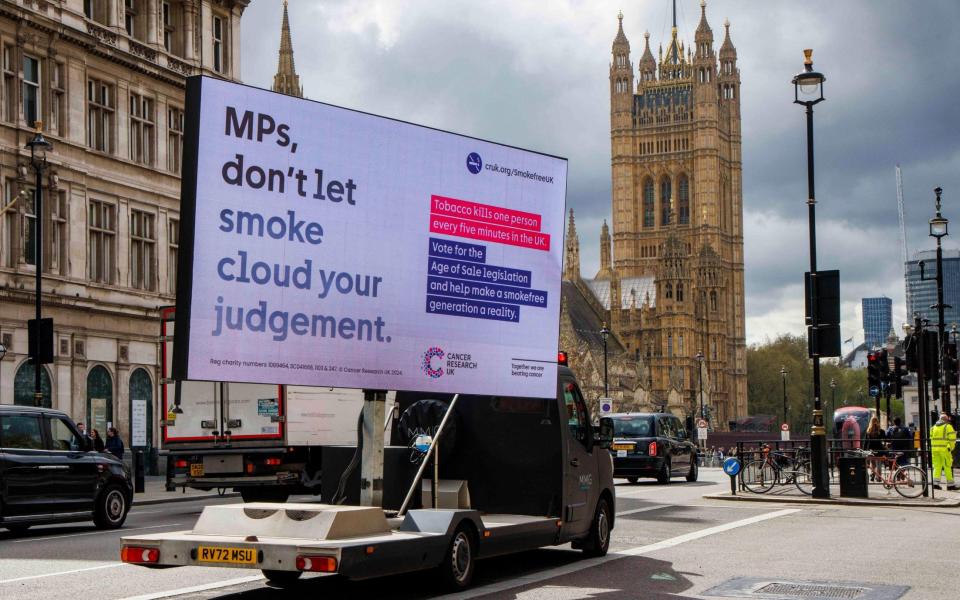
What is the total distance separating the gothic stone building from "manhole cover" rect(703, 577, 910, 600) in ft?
469

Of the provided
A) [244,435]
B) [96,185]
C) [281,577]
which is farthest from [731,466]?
[96,185]

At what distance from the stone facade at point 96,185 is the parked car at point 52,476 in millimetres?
16048

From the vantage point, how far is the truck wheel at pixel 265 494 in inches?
865

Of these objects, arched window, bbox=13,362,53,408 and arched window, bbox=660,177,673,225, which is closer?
arched window, bbox=13,362,53,408

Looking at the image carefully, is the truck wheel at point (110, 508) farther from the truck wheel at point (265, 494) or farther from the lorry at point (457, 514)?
the lorry at point (457, 514)

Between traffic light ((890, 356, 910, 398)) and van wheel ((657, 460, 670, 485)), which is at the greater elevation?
traffic light ((890, 356, 910, 398))

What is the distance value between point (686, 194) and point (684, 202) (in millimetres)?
1074

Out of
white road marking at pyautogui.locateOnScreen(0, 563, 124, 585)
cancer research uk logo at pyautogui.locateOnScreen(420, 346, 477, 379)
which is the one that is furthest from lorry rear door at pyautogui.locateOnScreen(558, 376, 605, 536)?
white road marking at pyautogui.locateOnScreen(0, 563, 124, 585)

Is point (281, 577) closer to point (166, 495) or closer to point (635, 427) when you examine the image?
point (166, 495)

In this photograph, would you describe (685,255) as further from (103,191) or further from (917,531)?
(917,531)

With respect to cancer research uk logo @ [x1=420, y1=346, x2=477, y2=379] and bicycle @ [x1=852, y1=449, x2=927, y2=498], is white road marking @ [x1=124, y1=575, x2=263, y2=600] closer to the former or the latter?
cancer research uk logo @ [x1=420, y1=346, x2=477, y2=379]

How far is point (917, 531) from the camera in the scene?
58.5 feet

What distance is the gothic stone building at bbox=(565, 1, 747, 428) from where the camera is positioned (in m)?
158

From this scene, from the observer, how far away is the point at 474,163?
→ 12.4 metres
